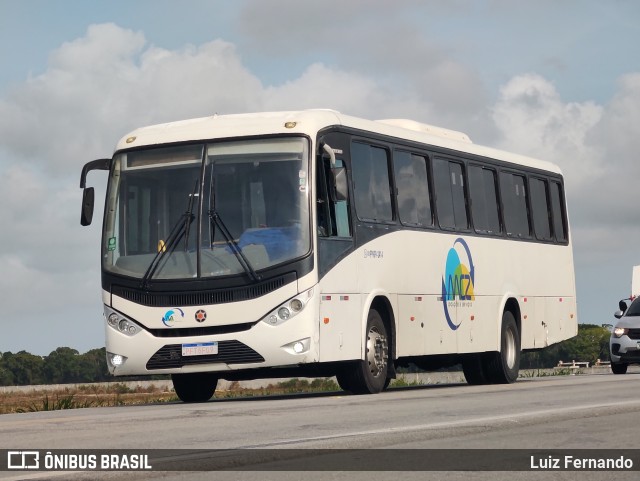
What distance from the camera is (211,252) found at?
18.2 m

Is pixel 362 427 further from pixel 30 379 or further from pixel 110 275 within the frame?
pixel 30 379

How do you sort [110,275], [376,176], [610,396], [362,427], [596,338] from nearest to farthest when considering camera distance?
[362,427], [610,396], [110,275], [376,176], [596,338]

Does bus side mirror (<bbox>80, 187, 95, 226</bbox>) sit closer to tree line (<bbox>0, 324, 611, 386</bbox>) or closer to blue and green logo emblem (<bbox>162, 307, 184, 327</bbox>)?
blue and green logo emblem (<bbox>162, 307, 184, 327</bbox>)

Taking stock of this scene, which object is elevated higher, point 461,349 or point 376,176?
point 376,176

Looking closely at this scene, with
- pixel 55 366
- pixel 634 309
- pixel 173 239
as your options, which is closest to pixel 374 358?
pixel 173 239

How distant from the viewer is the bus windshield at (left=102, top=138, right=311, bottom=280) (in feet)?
59.3

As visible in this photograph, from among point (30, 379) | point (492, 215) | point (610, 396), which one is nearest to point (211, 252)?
point (610, 396)

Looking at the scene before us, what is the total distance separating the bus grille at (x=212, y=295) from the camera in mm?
17938

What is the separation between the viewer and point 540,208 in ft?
88.1

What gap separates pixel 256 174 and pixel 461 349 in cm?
597

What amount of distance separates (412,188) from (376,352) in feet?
9.62

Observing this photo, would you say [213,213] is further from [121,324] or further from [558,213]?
[558,213]

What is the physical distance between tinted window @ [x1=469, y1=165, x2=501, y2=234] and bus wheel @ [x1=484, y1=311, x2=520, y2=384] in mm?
1686

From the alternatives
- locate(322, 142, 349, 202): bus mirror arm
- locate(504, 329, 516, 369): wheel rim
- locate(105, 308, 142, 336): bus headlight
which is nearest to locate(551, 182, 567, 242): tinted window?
locate(504, 329, 516, 369): wheel rim
